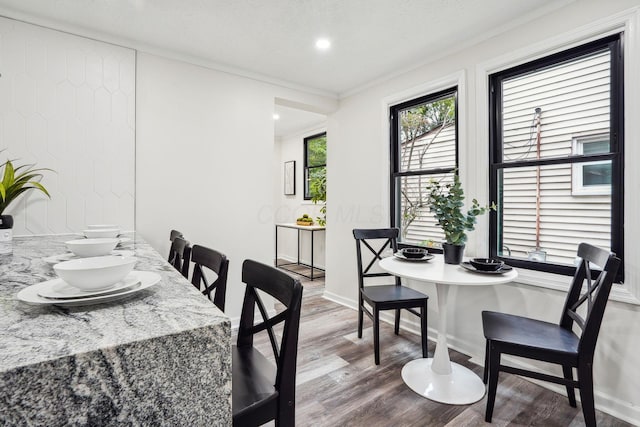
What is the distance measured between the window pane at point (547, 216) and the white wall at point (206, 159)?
84.6 inches

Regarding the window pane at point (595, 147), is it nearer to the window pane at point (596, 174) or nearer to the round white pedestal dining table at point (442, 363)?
the window pane at point (596, 174)

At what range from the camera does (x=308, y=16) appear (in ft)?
7.36

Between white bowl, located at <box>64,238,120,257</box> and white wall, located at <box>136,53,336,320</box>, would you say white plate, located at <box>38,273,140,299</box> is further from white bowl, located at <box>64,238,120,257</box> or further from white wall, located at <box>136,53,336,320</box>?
white wall, located at <box>136,53,336,320</box>

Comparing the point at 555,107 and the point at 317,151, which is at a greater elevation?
the point at 317,151

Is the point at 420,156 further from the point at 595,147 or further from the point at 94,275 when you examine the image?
the point at 94,275

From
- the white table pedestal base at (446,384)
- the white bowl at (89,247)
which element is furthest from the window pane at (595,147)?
the white bowl at (89,247)

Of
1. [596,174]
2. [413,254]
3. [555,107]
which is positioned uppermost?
[555,107]

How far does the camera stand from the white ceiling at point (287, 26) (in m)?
2.13

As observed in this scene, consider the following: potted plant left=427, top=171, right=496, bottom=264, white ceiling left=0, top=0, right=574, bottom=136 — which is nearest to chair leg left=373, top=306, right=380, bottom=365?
potted plant left=427, top=171, right=496, bottom=264

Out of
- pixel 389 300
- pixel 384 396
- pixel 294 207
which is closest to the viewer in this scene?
pixel 384 396

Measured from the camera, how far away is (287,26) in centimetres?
238

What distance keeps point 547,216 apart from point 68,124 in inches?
139

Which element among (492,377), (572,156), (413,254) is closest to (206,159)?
(413,254)

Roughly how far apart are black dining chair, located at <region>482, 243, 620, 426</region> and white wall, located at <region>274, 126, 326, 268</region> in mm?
3692
